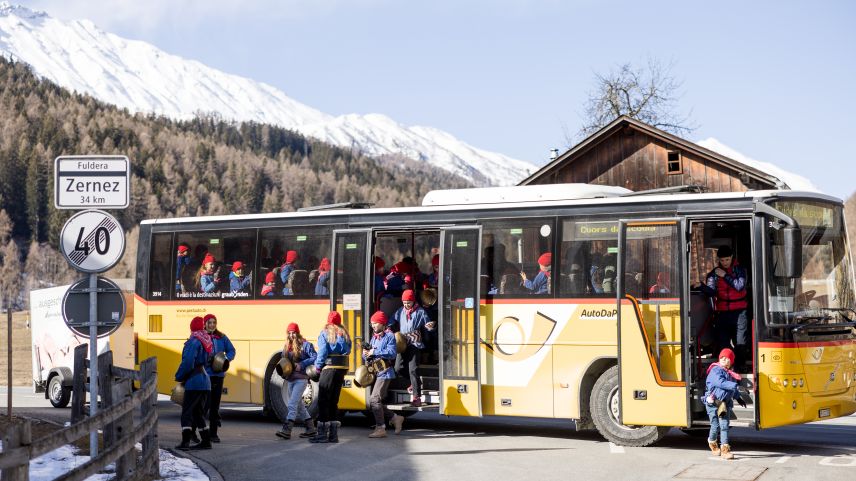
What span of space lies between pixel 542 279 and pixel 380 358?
8.00 feet

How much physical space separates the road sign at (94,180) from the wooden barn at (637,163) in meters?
21.7

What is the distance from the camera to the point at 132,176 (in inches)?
6358

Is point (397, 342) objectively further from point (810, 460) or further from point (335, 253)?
point (810, 460)

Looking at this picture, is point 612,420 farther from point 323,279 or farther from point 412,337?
point 323,279

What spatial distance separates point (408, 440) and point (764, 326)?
16.5 feet

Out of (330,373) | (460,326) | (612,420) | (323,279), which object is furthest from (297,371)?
(612,420)

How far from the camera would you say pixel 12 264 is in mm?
148875

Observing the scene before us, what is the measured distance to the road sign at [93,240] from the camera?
1120cm

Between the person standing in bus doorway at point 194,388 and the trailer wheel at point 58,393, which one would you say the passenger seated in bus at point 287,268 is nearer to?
the person standing in bus doorway at point 194,388

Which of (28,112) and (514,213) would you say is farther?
(28,112)

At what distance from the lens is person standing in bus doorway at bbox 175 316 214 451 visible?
1430 centimetres

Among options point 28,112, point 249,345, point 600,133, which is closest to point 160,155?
point 28,112

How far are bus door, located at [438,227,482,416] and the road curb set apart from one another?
3819 mm

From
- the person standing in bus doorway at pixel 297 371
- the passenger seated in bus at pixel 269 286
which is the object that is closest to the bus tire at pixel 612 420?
the person standing in bus doorway at pixel 297 371
